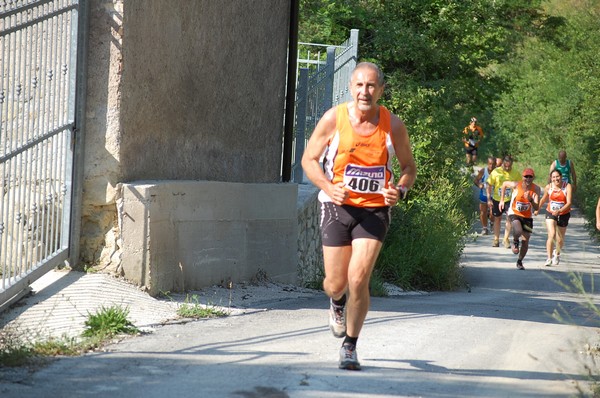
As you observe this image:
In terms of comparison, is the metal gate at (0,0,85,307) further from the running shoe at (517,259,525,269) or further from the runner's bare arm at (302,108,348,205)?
the running shoe at (517,259,525,269)

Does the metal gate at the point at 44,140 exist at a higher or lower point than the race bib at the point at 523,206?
higher

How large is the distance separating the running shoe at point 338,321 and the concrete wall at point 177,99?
246cm

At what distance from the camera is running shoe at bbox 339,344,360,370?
6.40 meters

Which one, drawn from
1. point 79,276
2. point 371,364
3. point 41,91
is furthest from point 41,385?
point 41,91

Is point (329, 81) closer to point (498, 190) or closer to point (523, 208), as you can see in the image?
point (523, 208)

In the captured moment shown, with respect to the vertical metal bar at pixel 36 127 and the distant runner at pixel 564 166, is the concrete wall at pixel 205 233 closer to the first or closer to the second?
the vertical metal bar at pixel 36 127

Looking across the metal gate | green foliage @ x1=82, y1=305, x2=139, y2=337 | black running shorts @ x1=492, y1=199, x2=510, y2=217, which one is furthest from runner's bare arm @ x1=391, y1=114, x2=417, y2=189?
black running shorts @ x1=492, y1=199, x2=510, y2=217

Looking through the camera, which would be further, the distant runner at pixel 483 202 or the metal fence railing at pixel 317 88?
the distant runner at pixel 483 202

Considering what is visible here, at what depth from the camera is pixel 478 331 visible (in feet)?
28.3

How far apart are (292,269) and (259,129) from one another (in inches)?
61.8

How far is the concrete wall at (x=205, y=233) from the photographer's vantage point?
848 centimetres

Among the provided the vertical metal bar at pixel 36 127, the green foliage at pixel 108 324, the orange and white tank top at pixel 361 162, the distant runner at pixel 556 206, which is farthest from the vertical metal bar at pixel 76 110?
the distant runner at pixel 556 206

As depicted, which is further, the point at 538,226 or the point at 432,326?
the point at 538,226

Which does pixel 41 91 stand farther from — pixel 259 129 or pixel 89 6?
pixel 259 129
